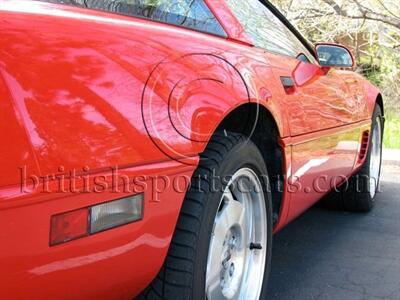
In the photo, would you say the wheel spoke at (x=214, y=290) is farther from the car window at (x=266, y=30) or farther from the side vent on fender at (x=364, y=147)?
the side vent on fender at (x=364, y=147)

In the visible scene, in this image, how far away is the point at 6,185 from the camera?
4.64 feet

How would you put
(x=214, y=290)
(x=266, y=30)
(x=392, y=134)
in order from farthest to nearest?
(x=392, y=134) < (x=266, y=30) < (x=214, y=290)

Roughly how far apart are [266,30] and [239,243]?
135 cm

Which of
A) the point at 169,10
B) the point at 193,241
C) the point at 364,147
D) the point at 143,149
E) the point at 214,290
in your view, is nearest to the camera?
the point at 143,149

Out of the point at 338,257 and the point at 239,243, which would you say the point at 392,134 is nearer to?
the point at 338,257

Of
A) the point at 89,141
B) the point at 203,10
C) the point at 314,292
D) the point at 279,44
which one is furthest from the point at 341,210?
the point at 89,141

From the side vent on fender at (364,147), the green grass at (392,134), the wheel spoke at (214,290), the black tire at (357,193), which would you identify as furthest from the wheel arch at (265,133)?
the green grass at (392,134)

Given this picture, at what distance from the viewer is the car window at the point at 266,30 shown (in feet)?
9.46

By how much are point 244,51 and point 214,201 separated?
2.71 feet

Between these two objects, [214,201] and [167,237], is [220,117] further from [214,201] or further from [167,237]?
[167,237]

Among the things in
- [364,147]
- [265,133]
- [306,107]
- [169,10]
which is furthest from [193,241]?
[364,147]

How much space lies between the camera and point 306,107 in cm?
304

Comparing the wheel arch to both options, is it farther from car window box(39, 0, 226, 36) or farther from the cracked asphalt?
the cracked asphalt

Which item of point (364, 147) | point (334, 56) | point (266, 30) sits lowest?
point (364, 147)
